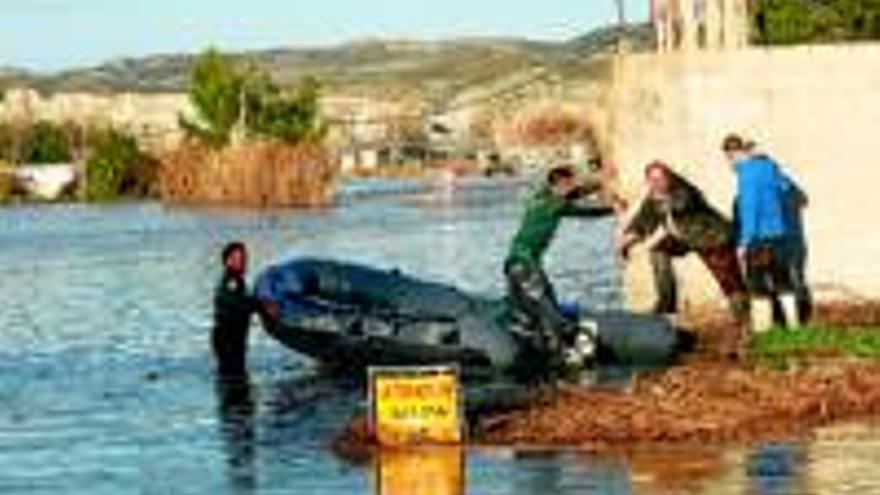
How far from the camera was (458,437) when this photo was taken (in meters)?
21.9

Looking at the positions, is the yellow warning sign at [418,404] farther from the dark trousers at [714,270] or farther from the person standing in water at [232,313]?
the person standing in water at [232,313]

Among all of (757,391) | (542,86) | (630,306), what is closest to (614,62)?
(630,306)

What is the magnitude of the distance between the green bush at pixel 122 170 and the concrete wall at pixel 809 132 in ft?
383

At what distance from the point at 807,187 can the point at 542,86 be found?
154 meters

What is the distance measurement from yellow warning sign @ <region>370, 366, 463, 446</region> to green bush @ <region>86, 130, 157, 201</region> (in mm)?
124182

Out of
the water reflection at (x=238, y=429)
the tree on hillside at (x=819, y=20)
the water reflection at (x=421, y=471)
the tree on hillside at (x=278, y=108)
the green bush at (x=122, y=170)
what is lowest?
the green bush at (x=122, y=170)

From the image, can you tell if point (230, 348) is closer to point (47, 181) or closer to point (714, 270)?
point (714, 270)

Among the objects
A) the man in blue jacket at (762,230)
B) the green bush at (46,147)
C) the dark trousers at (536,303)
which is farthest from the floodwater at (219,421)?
the green bush at (46,147)

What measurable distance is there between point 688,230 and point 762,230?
49.2 inches

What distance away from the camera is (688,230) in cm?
2852

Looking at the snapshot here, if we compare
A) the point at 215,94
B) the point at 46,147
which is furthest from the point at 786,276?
the point at 46,147

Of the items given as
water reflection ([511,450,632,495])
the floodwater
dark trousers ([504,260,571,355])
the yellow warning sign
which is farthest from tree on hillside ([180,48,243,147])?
water reflection ([511,450,632,495])

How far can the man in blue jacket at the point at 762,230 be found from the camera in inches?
1077

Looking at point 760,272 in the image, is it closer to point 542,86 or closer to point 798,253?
point 798,253
